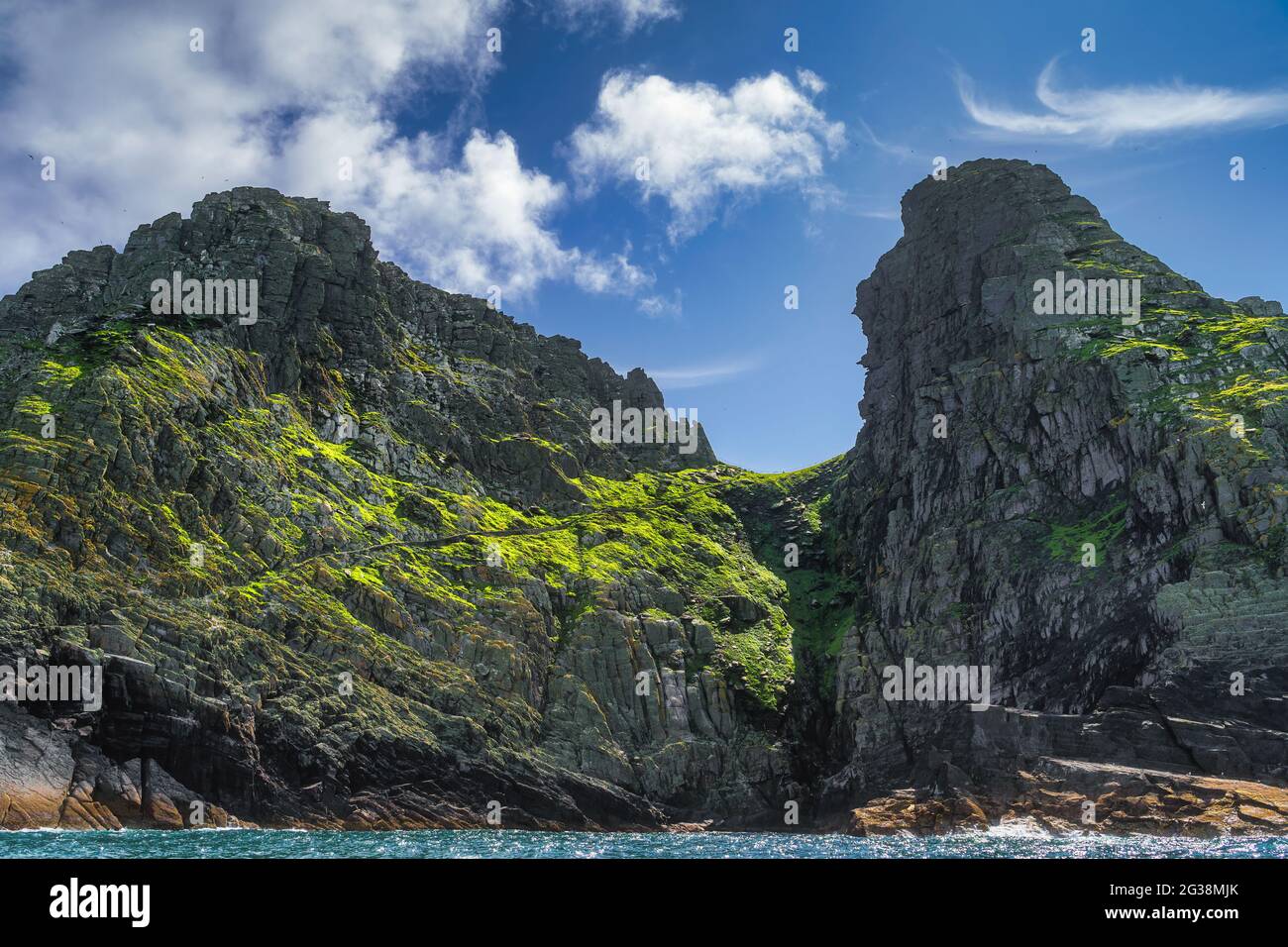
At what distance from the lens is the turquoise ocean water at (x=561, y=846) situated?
5481 centimetres

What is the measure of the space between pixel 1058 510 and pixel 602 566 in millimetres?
61664

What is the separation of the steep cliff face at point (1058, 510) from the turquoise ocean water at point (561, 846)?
16827 millimetres

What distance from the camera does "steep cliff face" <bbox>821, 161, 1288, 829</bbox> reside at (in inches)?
3612

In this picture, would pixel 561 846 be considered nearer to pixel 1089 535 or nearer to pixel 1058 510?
pixel 1089 535

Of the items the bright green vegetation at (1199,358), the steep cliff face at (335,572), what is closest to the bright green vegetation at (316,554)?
the steep cliff face at (335,572)

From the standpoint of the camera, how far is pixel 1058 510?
123438 millimetres

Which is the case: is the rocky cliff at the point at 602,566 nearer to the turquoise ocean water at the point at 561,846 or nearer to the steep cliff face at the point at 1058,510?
the steep cliff face at the point at 1058,510

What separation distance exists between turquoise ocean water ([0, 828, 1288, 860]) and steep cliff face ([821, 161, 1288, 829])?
16.8 metres

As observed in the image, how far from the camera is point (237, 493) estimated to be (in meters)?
107

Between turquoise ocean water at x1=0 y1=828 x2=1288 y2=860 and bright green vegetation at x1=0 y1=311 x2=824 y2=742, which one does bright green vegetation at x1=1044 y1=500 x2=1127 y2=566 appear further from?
turquoise ocean water at x1=0 y1=828 x2=1288 y2=860
